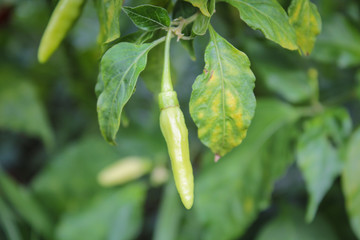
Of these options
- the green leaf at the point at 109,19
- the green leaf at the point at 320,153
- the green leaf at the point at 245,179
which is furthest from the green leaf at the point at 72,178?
the green leaf at the point at 109,19

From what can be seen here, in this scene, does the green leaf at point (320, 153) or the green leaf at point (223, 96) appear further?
the green leaf at point (320, 153)

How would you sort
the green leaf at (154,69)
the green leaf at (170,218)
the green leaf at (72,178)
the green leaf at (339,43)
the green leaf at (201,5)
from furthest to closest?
the green leaf at (72,178) < the green leaf at (170,218) < the green leaf at (339,43) < the green leaf at (154,69) < the green leaf at (201,5)

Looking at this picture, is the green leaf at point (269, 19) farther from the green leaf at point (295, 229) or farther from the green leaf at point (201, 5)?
the green leaf at point (295, 229)

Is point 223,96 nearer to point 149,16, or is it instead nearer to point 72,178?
point 149,16

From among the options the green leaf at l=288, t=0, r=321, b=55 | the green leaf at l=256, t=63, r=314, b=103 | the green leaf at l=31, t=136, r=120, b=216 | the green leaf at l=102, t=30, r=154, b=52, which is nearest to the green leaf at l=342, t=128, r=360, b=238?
the green leaf at l=256, t=63, r=314, b=103

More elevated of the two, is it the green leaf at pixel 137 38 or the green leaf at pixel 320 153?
the green leaf at pixel 137 38

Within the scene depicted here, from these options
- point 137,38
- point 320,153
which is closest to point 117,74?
point 137,38

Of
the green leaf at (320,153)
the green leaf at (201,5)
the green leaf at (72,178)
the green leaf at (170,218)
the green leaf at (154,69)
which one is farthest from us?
the green leaf at (72,178)
